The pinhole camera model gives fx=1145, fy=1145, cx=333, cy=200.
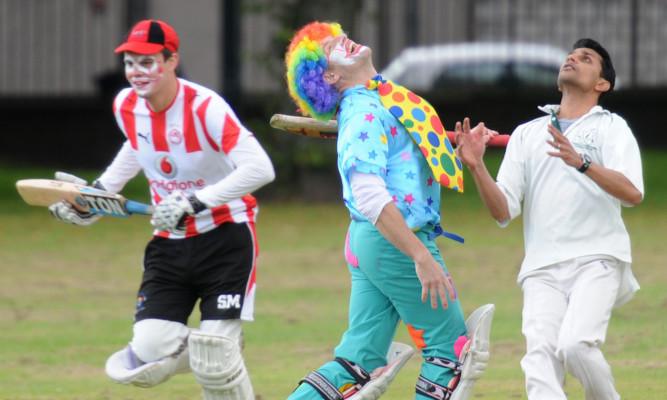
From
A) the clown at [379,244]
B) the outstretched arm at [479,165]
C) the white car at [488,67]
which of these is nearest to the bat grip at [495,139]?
the outstretched arm at [479,165]

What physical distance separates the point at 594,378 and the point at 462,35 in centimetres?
1540

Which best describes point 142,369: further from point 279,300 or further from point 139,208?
point 279,300

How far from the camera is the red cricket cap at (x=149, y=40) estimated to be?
18.1ft

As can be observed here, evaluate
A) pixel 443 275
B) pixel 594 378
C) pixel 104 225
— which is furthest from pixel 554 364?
pixel 104 225

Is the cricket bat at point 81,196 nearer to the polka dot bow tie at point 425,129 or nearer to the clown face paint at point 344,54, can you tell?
the clown face paint at point 344,54

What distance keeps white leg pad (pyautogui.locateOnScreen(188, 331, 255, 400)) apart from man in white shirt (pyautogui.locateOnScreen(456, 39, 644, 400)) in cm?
130

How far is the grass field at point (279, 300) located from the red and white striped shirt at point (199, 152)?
4.87 ft

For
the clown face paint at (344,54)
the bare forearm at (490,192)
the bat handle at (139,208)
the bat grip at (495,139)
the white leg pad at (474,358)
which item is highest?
the clown face paint at (344,54)

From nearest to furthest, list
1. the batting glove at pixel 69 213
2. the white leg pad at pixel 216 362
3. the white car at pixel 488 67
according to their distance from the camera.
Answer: the white leg pad at pixel 216 362, the batting glove at pixel 69 213, the white car at pixel 488 67

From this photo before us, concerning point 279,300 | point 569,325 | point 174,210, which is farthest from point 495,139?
point 279,300

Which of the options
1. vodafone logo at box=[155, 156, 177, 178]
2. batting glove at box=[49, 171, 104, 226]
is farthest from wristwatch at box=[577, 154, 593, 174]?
batting glove at box=[49, 171, 104, 226]

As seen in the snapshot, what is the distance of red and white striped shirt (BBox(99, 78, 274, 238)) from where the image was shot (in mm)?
5387

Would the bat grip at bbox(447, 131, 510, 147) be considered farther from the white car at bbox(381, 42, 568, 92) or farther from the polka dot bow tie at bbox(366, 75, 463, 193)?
the white car at bbox(381, 42, 568, 92)

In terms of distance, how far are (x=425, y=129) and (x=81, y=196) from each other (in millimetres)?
1779
